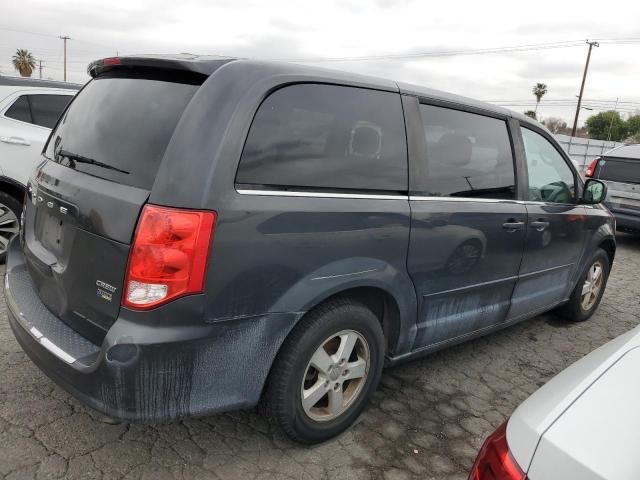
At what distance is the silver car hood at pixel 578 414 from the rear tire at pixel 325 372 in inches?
42.0

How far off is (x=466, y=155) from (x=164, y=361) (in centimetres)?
207

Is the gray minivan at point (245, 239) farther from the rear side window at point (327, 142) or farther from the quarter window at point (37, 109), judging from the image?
the quarter window at point (37, 109)

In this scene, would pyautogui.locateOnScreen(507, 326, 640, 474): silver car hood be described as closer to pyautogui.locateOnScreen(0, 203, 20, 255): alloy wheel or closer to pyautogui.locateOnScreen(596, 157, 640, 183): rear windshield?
pyautogui.locateOnScreen(0, 203, 20, 255): alloy wheel

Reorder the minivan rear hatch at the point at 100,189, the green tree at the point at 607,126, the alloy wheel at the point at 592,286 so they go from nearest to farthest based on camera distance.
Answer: the minivan rear hatch at the point at 100,189 → the alloy wheel at the point at 592,286 → the green tree at the point at 607,126

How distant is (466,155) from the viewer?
121 inches

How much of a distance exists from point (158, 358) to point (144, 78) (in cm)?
126

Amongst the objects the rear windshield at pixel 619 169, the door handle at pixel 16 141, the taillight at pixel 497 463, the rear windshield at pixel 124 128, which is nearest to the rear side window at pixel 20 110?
the door handle at pixel 16 141

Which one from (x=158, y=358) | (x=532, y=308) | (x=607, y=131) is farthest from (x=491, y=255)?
(x=607, y=131)

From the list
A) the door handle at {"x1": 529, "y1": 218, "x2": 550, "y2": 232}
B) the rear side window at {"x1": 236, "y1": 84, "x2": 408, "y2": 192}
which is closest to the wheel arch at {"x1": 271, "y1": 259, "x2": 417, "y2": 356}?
the rear side window at {"x1": 236, "y1": 84, "x2": 408, "y2": 192}

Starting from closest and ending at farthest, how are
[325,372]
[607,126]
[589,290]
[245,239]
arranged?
1. [245,239]
2. [325,372]
3. [589,290]
4. [607,126]

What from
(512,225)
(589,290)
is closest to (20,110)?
(512,225)

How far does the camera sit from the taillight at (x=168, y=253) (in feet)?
6.27

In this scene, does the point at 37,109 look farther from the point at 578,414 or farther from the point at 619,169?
the point at 619,169

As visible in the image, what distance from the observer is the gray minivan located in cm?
195
